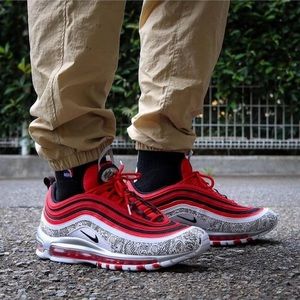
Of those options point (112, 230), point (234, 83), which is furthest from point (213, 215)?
point (234, 83)

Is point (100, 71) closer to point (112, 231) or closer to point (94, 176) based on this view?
point (94, 176)

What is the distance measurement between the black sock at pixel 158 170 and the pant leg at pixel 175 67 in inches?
0.9

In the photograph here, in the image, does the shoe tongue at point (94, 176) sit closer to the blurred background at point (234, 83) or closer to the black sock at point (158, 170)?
the black sock at point (158, 170)

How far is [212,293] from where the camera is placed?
39.9 inches

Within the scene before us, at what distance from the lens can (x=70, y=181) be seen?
1251 millimetres

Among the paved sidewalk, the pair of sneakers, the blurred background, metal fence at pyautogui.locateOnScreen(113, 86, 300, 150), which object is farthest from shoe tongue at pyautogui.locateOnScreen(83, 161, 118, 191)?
metal fence at pyautogui.locateOnScreen(113, 86, 300, 150)

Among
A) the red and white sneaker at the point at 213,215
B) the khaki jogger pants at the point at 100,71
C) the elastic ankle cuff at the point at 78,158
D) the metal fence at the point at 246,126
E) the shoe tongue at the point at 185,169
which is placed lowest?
the metal fence at the point at 246,126

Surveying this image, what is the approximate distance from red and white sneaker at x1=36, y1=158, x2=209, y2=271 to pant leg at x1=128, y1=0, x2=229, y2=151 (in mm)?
177

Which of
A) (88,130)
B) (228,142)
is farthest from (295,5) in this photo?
(88,130)

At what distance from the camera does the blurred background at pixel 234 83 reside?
4.31 metres

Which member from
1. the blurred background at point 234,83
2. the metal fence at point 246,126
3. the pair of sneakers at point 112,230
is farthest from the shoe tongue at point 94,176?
the metal fence at point 246,126

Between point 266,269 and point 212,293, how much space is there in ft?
0.67

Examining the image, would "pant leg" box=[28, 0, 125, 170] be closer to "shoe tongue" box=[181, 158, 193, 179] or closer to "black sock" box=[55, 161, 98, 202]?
"black sock" box=[55, 161, 98, 202]

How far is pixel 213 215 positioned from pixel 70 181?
0.39 m
